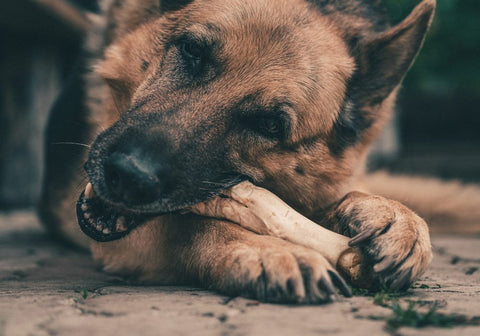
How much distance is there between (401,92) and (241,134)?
142 inches

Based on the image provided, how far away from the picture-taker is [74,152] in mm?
3607

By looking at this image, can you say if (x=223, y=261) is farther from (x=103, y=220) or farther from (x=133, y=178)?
(x=103, y=220)

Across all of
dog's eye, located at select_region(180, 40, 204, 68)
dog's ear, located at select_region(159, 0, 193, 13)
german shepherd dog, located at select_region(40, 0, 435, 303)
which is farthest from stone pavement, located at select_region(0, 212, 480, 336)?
dog's ear, located at select_region(159, 0, 193, 13)

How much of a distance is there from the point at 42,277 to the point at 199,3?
160cm

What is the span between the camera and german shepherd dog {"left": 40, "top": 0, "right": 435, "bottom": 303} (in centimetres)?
208

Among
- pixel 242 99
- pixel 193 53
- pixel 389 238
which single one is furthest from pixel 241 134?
pixel 389 238

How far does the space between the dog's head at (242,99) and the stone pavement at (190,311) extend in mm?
412

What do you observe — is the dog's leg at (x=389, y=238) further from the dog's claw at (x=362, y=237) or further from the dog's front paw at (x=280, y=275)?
the dog's front paw at (x=280, y=275)

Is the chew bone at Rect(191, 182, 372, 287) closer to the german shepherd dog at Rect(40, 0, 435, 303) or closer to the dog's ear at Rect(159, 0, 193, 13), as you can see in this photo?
the german shepherd dog at Rect(40, 0, 435, 303)

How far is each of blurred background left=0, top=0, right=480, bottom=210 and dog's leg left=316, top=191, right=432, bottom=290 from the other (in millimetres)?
2256

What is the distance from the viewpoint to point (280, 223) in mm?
2215


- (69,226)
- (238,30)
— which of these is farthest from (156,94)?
(69,226)

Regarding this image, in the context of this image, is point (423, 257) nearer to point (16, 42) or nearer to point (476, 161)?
point (16, 42)

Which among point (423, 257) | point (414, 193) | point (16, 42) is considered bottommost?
point (423, 257)
